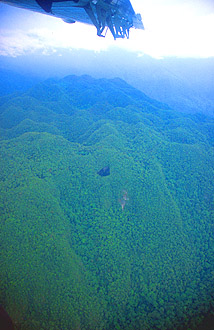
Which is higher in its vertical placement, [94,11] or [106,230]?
[94,11]

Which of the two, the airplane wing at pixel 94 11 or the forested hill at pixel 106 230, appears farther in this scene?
the forested hill at pixel 106 230

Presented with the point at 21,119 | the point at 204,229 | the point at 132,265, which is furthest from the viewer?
the point at 21,119

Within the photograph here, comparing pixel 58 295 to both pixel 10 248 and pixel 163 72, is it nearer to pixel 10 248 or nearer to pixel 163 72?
pixel 10 248

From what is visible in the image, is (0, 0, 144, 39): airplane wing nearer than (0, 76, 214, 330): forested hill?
Yes

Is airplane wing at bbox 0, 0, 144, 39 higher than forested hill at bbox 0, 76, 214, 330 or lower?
higher

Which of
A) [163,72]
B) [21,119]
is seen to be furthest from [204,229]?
[163,72]
